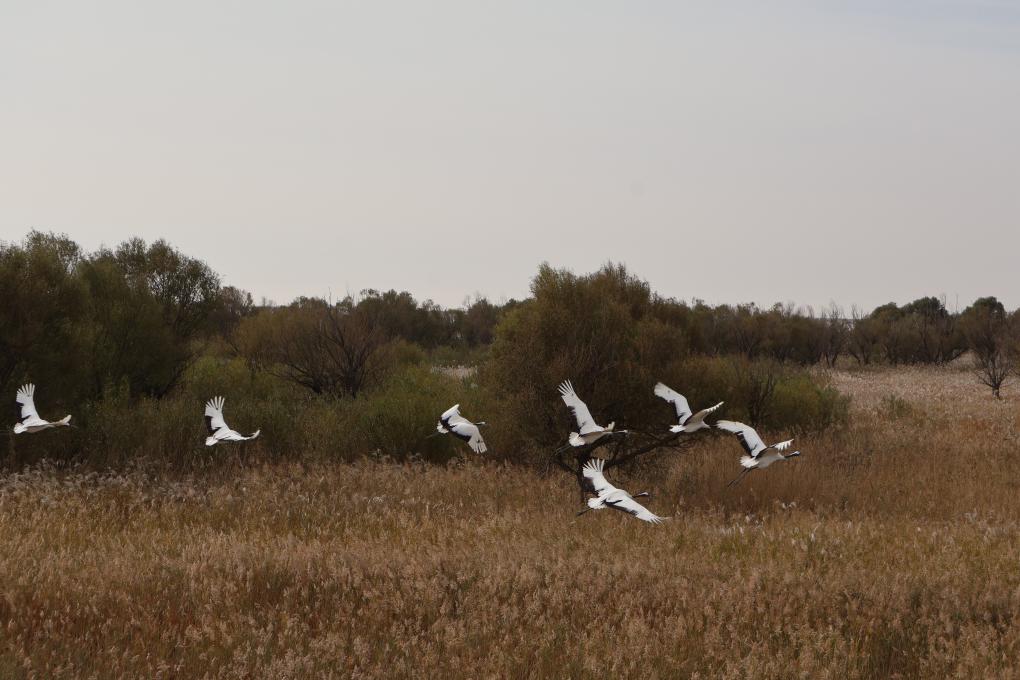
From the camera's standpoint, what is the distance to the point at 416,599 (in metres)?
7.04

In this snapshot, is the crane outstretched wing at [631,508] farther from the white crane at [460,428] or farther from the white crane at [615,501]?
the white crane at [460,428]

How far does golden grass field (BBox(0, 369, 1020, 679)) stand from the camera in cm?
579

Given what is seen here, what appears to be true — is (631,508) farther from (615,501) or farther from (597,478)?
(597,478)

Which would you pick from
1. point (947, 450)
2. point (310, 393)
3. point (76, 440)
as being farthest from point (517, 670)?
point (310, 393)

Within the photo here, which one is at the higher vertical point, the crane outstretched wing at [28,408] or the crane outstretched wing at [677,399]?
the crane outstretched wing at [677,399]

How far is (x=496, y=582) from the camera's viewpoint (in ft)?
23.5

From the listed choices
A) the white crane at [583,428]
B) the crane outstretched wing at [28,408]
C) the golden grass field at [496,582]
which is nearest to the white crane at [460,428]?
the golden grass field at [496,582]

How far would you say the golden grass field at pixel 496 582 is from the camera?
228 inches

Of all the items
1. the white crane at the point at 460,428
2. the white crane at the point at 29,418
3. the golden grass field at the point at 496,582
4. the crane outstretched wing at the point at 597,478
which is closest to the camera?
the golden grass field at the point at 496,582

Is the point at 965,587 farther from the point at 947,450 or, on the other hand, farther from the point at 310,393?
the point at 310,393

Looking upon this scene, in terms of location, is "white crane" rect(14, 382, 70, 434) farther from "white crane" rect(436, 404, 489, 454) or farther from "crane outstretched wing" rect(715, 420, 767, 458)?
"crane outstretched wing" rect(715, 420, 767, 458)

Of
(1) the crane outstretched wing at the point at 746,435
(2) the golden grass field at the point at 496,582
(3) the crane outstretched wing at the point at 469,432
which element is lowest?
(2) the golden grass field at the point at 496,582

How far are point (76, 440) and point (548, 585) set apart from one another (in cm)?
1182

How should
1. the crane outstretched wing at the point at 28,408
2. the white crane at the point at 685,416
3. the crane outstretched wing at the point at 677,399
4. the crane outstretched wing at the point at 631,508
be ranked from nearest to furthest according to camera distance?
the crane outstretched wing at the point at 631,508
the white crane at the point at 685,416
the crane outstretched wing at the point at 677,399
the crane outstretched wing at the point at 28,408
